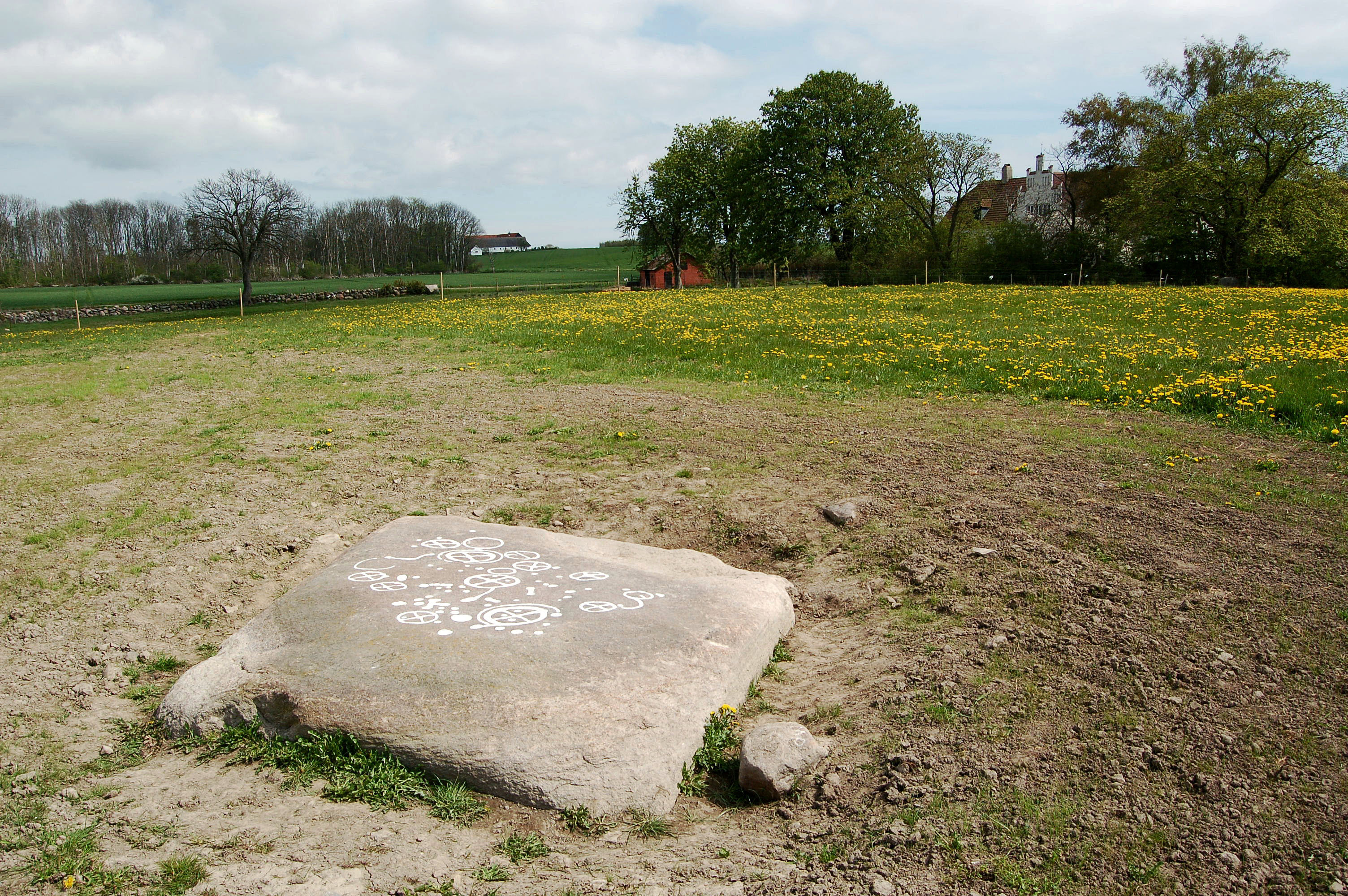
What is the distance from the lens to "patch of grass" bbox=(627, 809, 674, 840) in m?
3.81

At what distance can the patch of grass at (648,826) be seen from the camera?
3.81 meters

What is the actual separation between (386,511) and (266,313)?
38.7 meters

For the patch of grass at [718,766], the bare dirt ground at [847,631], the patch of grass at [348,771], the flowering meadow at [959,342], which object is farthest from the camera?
the flowering meadow at [959,342]

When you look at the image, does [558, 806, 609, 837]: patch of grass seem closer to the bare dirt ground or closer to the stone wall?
the bare dirt ground

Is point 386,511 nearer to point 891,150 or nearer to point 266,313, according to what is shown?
point 266,313

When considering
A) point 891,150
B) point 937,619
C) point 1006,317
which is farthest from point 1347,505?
point 891,150

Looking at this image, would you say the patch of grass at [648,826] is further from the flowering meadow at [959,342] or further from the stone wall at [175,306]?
the stone wall at [175,306]

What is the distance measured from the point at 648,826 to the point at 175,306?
205 ft

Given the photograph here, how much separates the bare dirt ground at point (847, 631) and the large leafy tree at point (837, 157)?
42.7 m

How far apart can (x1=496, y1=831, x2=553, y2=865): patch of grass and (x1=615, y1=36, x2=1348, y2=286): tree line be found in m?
46.9

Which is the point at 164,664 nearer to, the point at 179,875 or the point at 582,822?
the point at 179,875

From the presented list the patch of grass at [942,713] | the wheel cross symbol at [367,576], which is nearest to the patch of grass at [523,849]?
the patch of grass at [942,713]

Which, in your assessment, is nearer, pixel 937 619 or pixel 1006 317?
pixel 937 619

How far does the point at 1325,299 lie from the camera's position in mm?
22781
